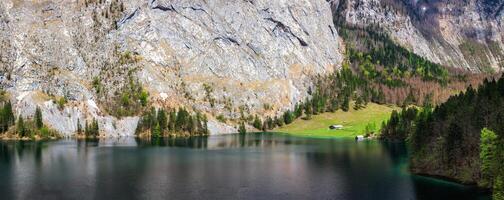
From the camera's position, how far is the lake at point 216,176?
91375 mm

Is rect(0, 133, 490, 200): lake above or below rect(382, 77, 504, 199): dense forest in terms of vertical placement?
below

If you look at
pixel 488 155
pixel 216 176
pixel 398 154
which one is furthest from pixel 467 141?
pixel 398 154

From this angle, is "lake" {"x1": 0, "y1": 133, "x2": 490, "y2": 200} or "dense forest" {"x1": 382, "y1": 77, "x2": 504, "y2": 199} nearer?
"lake" {"x1": 0, "y1": 133, "x2": 490, "y2": 200}

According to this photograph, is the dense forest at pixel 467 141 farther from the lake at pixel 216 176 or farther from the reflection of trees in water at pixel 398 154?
the reflection of trees in water at pixel 398 154

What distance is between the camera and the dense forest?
91625 millimetres

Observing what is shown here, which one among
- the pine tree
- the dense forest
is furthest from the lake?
the dense forest

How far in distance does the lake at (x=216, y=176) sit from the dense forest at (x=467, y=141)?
13.3ft

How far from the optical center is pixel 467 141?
104188 mm

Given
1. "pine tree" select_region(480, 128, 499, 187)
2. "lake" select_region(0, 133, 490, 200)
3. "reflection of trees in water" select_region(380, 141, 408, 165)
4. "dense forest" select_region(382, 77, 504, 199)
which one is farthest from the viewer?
"reflection of trees in water" select_region(380, 141, 408, 165)

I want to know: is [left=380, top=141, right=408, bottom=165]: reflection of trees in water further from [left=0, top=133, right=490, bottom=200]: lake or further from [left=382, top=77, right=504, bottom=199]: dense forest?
[left=382, top=77, right=504, bottom=199]: dense forest

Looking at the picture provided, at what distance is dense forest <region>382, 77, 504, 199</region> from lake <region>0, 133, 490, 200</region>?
4.07 metres

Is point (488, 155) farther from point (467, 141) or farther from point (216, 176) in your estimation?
point (216, 176)

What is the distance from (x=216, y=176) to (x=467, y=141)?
47889 mm

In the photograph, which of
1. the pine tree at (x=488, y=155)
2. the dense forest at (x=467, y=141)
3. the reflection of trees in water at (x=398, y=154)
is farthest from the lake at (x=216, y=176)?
the dense forest at (x=467, y=141)
